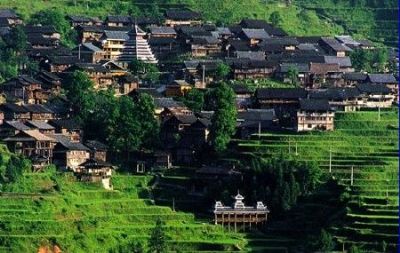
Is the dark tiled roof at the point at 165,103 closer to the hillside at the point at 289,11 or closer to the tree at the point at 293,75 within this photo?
the tree at the point at 293,75

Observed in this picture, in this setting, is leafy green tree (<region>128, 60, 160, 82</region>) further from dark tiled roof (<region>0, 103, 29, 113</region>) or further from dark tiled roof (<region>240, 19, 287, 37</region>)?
dark tiled roof (<region>0, 103, 29, 113</region>)

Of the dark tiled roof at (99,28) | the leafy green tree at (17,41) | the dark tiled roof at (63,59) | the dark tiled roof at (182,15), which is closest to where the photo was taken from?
the dark tiled roof at (63,59)

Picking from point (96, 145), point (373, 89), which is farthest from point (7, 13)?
point (373, 89)

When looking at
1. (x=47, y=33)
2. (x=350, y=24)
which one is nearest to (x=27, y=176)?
(x=47, y=33)

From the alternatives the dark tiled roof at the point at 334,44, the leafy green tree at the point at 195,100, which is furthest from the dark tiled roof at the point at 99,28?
the leafy green tree at the point at 195,100

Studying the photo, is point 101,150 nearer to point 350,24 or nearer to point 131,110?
point 131,110

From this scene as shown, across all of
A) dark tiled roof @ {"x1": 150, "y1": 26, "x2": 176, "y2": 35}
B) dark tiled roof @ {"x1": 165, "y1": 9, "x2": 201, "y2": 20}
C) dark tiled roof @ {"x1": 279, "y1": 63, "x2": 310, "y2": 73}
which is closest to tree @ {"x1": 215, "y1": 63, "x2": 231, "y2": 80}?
dark tiled roof @ {"x1": 279, "y1": 63, "x2": 310, "y2": 73}
